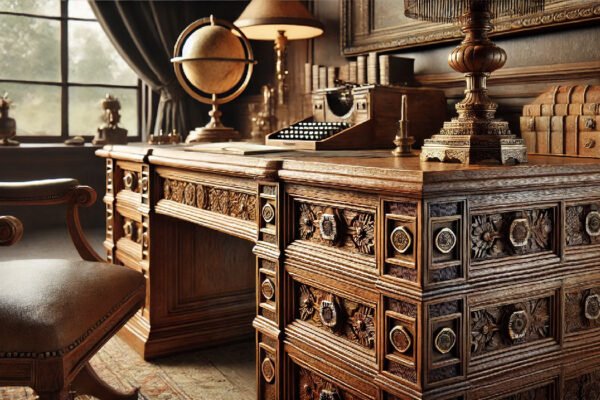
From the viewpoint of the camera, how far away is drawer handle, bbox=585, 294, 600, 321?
189cm

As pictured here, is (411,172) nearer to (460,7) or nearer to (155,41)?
(460,7)

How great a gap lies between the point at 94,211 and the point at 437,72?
3.02 meters

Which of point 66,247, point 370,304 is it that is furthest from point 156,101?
point 370,304

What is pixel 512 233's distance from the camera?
1695 mm

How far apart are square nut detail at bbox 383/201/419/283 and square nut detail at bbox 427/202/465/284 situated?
40 mm

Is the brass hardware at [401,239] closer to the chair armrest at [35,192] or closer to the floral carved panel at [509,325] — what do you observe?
the floral carved panel at [509,325]

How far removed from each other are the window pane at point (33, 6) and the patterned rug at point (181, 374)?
285 centimetres

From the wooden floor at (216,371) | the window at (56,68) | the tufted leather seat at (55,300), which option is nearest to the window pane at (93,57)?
the window at (56,68)

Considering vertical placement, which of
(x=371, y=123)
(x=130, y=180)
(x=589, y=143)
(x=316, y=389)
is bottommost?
(x=316, y=389)

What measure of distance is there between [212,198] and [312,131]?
0.50 meters

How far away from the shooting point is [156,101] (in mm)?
5277

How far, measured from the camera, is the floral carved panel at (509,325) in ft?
5.52

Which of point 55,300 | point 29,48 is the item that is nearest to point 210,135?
point 55,300

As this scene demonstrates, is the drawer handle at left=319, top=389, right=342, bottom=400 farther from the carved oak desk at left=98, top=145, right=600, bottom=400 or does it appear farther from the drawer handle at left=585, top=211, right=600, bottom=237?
the drawer handle at left=585, top=211, right=600, bottom=237
